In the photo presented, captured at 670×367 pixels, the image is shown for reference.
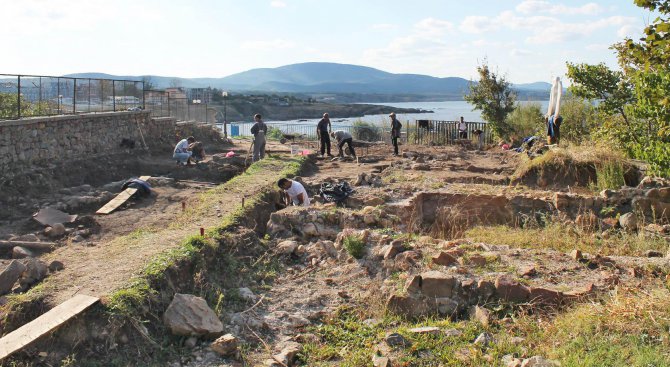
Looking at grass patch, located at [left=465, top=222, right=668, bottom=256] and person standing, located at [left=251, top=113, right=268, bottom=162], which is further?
person standing, located at [left=251, top=113, right=268, bottom=162]

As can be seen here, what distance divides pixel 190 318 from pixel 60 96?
1421 centimetres

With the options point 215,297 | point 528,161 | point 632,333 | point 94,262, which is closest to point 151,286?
point 215,297

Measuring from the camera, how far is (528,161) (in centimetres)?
1565

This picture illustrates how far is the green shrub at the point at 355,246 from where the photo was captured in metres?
8.59

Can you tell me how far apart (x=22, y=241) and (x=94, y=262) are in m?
2.27

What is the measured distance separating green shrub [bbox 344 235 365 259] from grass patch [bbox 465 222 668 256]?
2767 mm

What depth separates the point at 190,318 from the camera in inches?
251

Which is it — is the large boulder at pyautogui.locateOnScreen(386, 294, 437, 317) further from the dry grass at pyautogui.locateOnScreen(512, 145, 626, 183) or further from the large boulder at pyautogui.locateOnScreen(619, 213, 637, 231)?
the dry grass at pyautogui.locateOnScreen(512, 145, 626, 183)

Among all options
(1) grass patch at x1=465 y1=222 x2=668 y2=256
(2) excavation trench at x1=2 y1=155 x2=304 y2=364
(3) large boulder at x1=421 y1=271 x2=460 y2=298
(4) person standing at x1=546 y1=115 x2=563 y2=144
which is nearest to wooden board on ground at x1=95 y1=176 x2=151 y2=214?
(2) excavation trench at x1=2 y1=155 x2=304 y2=364

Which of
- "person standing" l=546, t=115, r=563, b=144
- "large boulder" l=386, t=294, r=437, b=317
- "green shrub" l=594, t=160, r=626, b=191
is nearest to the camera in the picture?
"large boulder" l=386, t=294, r=437, b=317

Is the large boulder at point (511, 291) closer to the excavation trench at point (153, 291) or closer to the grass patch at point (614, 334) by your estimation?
the grass patch at point (614, 334)

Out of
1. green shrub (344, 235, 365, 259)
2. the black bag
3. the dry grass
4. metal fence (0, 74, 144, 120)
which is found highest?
metal fence (0, 74, 144, 120)

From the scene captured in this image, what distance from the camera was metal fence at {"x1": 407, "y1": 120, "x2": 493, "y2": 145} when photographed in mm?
28703

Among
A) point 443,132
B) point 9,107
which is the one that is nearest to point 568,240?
point 9,107
